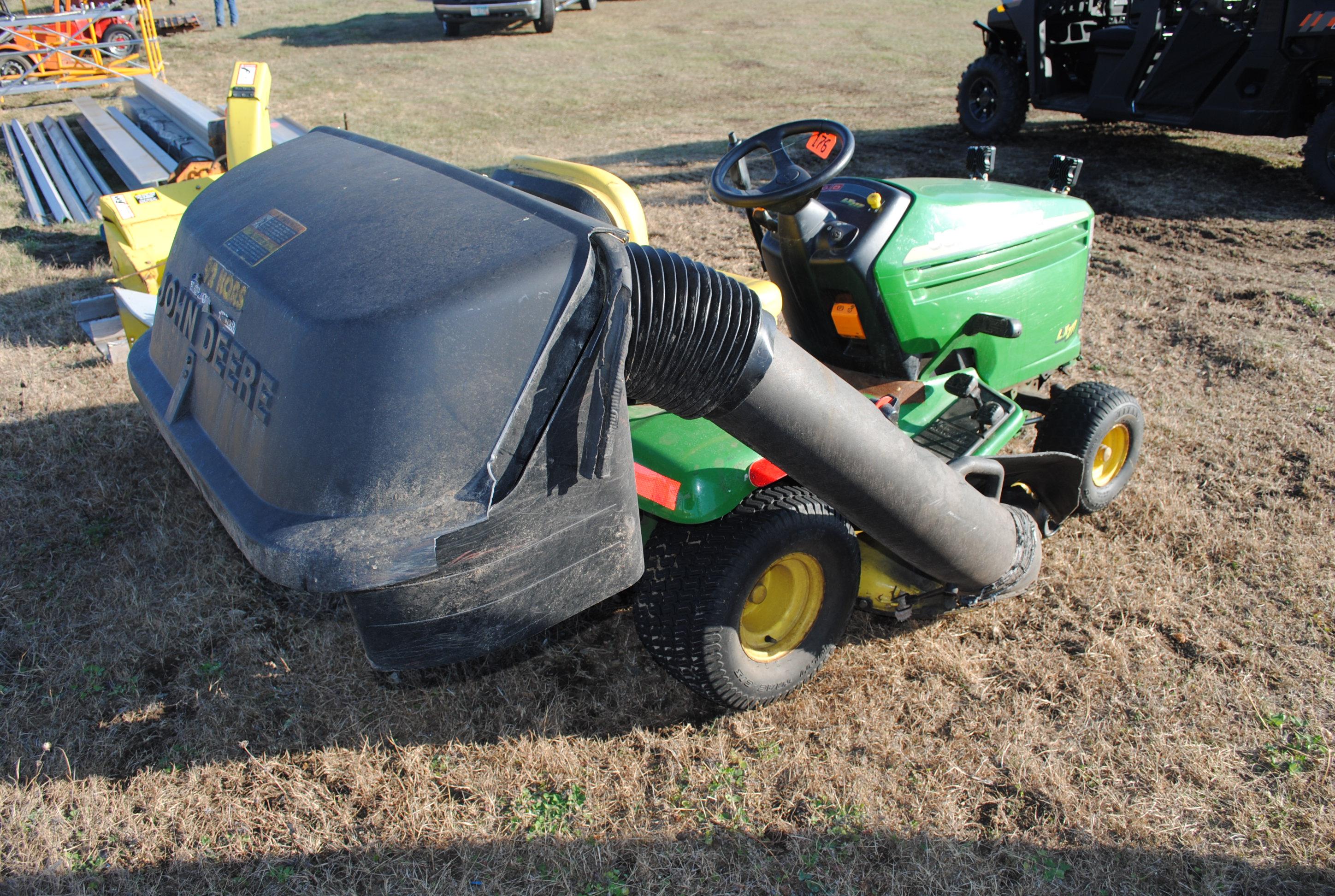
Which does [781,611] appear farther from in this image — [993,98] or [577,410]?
[993,98]

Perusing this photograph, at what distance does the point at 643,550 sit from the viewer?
2.31 meters

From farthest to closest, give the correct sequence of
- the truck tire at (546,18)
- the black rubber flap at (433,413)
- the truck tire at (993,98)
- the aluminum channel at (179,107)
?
the truck tire at (546,18)
the truck tire at (993,98)
the aluminum channel at (179,107)
the black rubber flap at (433,413)

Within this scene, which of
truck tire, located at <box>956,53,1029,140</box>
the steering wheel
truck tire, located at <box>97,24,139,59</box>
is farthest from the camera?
truck tire, located at <box>97,24,139,59</box>

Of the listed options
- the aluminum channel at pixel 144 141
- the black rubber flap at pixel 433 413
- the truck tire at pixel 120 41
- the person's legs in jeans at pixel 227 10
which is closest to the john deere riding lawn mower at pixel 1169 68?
the black rubber flap at pixel 433 413

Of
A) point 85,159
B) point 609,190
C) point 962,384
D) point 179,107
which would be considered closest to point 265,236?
point 609,190

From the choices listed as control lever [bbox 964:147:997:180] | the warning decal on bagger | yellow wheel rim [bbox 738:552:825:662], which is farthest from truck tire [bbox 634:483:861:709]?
control lever [bbox 964:147:997:180]

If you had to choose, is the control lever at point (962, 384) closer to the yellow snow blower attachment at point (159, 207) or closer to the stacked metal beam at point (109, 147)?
the yellow snow blower attachment at point (159, 207)

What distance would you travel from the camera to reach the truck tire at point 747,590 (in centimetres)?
218

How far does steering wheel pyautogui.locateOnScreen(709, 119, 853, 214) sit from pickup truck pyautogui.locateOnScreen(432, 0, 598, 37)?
12.6 m

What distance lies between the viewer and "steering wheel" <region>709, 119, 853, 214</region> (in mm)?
2281

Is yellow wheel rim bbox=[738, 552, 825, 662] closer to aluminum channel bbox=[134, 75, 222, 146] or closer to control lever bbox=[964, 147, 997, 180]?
control lever bbox=[964, 147, 997, 180]

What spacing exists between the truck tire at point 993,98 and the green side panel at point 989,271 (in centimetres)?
524

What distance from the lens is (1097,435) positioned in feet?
10.0

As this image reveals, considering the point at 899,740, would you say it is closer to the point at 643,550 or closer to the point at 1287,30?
the point at 643,550
